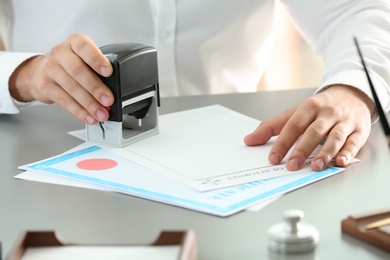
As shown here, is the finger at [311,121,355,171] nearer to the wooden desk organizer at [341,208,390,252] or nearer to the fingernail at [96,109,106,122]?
the wooden desk organizer at [341,208,390,252]

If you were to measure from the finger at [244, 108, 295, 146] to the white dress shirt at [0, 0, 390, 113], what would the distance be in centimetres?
40

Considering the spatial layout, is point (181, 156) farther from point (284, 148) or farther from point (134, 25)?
point (134, 25)

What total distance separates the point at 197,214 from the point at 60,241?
0.20 metres

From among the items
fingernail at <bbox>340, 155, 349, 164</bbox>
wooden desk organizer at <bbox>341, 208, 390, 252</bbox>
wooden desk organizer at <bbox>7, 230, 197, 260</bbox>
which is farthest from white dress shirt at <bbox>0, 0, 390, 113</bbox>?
wooden desk organizer at <bbox>7, 230, 197, 260</bbox>

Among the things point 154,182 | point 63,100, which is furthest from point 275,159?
point 63,100

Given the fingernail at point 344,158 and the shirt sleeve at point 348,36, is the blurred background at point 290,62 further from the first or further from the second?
the fingernail at point 344,158

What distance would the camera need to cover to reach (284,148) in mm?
1078

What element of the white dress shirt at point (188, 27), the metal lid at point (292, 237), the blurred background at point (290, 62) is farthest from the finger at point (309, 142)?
the blurred background at point (290, 62)

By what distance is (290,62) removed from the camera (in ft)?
9.57

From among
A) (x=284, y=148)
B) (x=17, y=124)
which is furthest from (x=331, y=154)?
(x=17, y=124)

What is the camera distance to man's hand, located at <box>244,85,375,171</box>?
1.06 meters

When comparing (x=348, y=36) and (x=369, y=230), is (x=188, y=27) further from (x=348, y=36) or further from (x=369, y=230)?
(x=369, y=230)

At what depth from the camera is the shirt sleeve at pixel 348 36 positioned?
1315mm

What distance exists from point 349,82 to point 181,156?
0.34 metres
